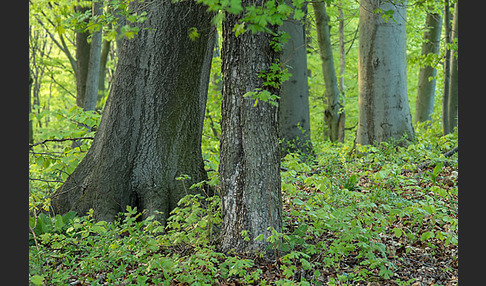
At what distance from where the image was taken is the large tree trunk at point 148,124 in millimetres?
4980

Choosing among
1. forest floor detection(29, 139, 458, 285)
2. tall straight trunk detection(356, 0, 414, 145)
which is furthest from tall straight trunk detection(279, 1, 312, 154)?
forest floor detection(29, 139, 458, 285)

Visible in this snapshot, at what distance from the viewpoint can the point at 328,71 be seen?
485 inches

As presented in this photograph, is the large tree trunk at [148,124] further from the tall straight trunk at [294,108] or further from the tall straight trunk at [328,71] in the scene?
the tall straight trunk at [328,71]

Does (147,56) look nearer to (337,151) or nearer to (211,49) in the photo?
(211,49)

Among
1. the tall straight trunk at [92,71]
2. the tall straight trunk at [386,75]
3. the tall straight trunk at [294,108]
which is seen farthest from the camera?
the tall straight trunk at [92,71]

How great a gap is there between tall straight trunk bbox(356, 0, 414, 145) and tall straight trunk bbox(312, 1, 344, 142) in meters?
3.32

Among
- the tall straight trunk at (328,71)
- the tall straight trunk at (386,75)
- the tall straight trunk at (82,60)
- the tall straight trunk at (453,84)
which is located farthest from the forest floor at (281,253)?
the tall straight trunk at (328,71)

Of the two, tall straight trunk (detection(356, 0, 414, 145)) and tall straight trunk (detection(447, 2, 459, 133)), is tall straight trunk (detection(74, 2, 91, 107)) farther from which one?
tall straight trunk (detection(447, 2, 459, 133))

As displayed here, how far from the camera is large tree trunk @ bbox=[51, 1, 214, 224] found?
4980 mm

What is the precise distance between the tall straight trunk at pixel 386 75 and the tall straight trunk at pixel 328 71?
332cm

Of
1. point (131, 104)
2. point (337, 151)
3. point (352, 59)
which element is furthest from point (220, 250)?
Result: point (352, 59)

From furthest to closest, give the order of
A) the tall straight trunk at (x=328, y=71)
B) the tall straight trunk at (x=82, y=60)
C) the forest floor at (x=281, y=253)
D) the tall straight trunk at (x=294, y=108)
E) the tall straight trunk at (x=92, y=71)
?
the tall straight trunk at (x=328, y=71)
the tall straight trunk at (x=82, y=60)
the tall straight trunk at (x=92, y=71)
the tall straight trunk at (x=294, y=108)
the forest floor at (x=281, y=253)

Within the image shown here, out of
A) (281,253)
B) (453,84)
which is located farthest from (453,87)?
(281,253)

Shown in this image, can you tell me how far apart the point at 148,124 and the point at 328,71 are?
8.46 metres
